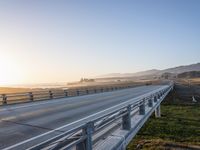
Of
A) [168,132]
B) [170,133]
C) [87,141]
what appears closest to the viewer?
[87,141]

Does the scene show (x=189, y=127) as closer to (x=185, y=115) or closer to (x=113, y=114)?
(x=185, y=115)

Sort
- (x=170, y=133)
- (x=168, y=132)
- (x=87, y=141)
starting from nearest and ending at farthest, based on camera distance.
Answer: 1. (x=87, y=141)
2. (x=170, y=133)
3. (x=168, y=132)

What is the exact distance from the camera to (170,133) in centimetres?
2747

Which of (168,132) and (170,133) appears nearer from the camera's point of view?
(170,133)

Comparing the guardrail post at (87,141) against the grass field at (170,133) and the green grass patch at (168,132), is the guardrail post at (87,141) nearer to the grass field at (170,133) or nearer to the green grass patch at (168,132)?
the grass field at (170,133)

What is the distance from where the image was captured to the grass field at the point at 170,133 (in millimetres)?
21641

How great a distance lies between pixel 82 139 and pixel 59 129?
499cm

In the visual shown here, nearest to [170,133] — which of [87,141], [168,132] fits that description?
[168,132]

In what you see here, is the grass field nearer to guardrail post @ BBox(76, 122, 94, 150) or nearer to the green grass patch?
the green grass patch

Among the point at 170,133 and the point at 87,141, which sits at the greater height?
the point at 87,141

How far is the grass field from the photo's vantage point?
21.6 m

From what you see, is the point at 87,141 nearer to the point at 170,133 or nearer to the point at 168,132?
the point at 170,133

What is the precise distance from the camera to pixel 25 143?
28.7 ft

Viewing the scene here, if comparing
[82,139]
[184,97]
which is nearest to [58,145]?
[82,139]
